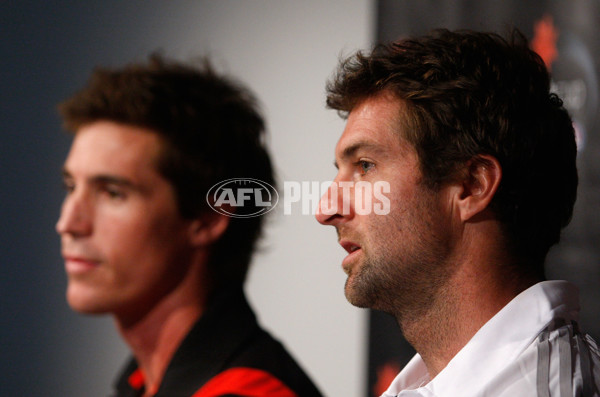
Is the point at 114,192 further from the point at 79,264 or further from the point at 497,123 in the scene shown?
the point at 497,123

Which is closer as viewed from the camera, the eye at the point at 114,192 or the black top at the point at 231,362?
the black top at the point at 231,362

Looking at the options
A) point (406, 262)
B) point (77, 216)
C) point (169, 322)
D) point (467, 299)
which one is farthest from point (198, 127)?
point (467, 299)

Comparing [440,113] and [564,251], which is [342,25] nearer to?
[440,113]

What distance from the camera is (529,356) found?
1.02m

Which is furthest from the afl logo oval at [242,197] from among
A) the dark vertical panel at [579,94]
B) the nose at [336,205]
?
the dark vertical panel at [579,94]

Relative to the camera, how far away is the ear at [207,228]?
1.68 m

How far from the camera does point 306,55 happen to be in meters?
1.80

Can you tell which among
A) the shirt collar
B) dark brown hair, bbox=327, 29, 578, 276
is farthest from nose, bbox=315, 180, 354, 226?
the shirt collar

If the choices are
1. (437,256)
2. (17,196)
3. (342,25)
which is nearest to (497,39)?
(437,256)

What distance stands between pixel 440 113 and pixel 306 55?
26.7 inches

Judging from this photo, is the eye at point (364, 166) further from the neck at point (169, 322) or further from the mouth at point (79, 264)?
the mouth at point (79, 264)

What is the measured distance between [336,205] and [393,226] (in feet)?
0.44

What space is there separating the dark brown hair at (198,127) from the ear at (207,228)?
0.01m

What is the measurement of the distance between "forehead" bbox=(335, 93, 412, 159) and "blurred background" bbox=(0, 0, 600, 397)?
43 cm
